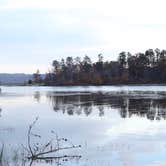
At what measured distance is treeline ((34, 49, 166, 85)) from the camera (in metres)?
119

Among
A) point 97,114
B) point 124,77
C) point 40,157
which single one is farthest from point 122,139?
point 124,77

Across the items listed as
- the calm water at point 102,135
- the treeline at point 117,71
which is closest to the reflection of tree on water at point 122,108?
the calm water at point 102,135

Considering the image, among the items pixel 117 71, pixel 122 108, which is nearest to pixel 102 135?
pixel 122 108

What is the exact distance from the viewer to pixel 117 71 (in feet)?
415

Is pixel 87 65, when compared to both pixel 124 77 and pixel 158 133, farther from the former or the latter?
pixel 158 133

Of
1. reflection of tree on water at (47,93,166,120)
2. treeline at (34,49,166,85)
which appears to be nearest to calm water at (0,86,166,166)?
reflection of tree on water at (47,93,166,120)

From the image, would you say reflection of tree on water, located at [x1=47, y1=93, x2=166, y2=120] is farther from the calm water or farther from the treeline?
the treeline

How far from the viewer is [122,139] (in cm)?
1694

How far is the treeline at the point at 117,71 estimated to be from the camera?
390 feet

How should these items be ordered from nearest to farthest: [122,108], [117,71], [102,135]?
1. [102,135]
2. [122,108]
3. [117,71]

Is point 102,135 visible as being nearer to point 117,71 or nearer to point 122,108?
point 122,108

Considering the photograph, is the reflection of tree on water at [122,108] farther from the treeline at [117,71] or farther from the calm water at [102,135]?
the treeline at [117,71]

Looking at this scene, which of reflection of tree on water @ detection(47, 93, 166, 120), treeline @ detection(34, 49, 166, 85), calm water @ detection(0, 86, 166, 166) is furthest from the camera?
treeline @ detection(34, 49, 166, 85)

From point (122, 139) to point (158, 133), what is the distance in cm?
221
